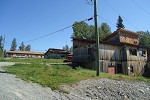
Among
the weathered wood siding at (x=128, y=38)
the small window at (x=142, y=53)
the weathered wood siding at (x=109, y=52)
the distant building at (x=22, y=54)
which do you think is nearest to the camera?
the weathered wood siding at (x=109, y=52)

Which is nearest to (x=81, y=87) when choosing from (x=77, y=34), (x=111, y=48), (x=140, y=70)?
(x=111, y=48)

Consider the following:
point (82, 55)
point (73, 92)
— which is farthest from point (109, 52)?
point (73, 92)

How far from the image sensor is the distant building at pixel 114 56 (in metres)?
30.9

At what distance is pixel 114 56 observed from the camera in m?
33.5

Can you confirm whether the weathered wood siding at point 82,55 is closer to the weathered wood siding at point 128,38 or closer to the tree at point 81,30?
the weathered wood siding at point 128,38

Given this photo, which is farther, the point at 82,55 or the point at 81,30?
the point at 81,30

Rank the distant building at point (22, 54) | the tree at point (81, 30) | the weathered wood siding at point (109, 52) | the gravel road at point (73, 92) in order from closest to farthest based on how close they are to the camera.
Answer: the gravel road at point (73, 92) < the weathered wood siding at point (109, 52) < the tree at point (81, 30) < the distant building at point (22, 54)

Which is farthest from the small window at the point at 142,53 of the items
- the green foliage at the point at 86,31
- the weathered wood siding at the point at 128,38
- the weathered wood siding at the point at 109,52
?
the green foliage at the point at 86,31

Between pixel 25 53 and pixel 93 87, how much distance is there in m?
82.2

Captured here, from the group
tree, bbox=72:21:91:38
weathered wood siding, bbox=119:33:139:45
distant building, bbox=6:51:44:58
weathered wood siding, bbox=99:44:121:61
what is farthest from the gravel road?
distant building, bbox=6:51:44:58

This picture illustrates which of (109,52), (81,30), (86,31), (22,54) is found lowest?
(109,52)

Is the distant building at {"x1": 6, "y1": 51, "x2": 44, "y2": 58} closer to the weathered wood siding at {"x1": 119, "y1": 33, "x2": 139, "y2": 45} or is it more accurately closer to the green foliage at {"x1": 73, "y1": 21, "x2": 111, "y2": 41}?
the green foliage at {"x1": 73, "y1": 21, "x2": 111, "y2": 41}

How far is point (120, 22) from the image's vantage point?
86.7 metres

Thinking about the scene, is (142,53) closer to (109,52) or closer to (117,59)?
(117,59)
